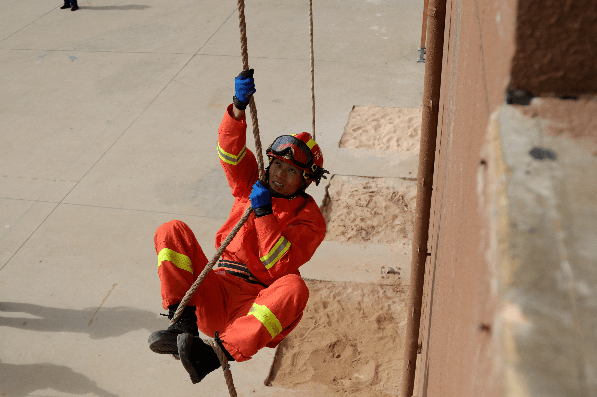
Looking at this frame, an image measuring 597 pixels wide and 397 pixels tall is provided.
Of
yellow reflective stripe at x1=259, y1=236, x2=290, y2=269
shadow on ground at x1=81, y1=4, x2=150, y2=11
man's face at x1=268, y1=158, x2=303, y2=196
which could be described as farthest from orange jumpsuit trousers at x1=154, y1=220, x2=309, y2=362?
shadow on ground at x1=81, y1=4, x2=150, y2=11

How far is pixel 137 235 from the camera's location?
4.55m

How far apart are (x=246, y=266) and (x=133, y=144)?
10.5ft

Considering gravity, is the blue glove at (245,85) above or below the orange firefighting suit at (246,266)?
above

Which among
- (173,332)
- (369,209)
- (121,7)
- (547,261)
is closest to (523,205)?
(547,261)

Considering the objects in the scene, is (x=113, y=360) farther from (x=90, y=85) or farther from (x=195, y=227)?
(x=90, y=85)

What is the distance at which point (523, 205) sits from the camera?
481 millimetres

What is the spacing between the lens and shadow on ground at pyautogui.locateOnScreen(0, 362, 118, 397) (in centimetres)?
329

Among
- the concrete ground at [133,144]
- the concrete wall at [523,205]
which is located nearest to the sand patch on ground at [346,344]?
the concrete ground at [133,144]

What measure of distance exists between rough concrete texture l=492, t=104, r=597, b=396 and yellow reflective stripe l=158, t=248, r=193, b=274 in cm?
238

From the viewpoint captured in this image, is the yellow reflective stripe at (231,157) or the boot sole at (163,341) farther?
the yellow reflective stripe at (231,157)

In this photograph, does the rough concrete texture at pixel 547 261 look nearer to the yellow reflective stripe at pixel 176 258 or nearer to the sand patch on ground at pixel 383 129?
the yellow reflective stripe at pixel 176 258

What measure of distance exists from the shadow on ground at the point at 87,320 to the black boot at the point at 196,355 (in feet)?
4.19

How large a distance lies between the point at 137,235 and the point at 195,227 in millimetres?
490

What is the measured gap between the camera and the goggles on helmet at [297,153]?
307 cm
